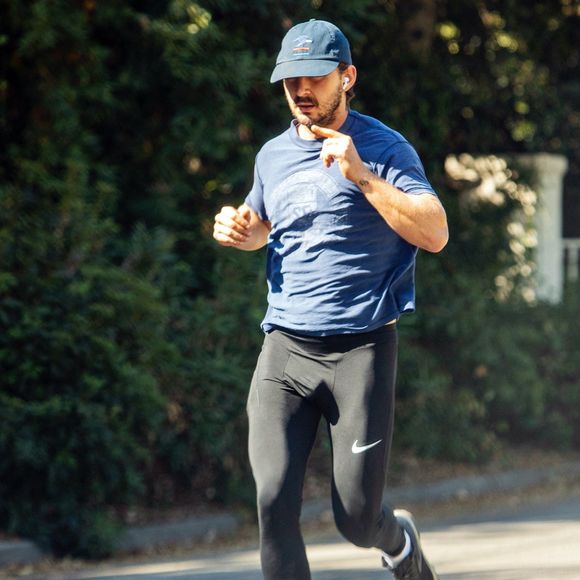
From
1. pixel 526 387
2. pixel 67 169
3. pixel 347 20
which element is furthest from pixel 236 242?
pixel 526 387

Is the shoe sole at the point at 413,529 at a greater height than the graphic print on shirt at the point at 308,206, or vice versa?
the graphic print on shirt at the point at 308,206

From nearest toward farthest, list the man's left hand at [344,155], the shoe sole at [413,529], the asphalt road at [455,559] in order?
the man's left hand at [344,155]
the shoe sole at [413,529]
the asphalt road at [455,559]

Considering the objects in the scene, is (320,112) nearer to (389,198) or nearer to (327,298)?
(389,198)

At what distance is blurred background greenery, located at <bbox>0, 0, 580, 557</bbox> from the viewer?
6.64 metres

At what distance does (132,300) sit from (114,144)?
1734mm

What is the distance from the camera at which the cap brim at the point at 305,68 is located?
3.95 metres

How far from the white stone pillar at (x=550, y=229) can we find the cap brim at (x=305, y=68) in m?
6.75

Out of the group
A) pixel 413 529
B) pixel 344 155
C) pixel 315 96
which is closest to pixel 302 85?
pixel 315 96

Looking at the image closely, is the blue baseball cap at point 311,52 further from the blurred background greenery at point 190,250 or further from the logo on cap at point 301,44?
the blurred background greenery at point 190,250

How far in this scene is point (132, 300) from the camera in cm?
682

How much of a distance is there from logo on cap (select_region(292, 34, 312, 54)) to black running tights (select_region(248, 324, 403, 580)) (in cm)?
93

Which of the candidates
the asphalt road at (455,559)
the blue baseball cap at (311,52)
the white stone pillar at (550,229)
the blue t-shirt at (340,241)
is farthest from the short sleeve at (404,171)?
the white stone pillar at (550,229)

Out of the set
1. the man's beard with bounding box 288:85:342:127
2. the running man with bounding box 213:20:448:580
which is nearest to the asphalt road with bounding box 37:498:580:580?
the running man with bounding box 213:20:448:580

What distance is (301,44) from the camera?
4023 mm
